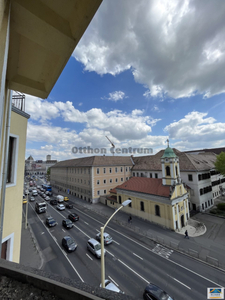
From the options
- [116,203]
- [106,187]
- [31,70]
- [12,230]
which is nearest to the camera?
[31,70]

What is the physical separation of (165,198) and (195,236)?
6095mm

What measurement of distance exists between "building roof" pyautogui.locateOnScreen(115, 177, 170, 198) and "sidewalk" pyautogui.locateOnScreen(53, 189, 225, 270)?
511cm

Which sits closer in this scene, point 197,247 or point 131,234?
point 197,247

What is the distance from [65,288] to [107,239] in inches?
691

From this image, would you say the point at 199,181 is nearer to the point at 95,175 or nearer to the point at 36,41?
the point at 95,175

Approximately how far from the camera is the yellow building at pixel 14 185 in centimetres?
562

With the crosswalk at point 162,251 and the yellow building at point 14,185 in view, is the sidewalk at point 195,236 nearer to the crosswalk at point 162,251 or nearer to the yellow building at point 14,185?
the crosswalk at point 162,251

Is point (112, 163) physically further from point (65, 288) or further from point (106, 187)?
point (65, 288)

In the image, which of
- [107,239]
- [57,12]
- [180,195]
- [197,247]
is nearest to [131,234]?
[107,239]

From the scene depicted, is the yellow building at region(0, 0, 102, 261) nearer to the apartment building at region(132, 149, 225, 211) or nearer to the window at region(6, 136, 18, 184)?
the window at region(6, 136, 18, 184)

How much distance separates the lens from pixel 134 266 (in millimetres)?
12836

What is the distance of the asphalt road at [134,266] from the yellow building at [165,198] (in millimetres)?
5309

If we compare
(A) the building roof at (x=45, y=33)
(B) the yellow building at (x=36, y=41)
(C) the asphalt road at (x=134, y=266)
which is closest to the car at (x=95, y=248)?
(C) the asphalt road at (x=134, y=266)

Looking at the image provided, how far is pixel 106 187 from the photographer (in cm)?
3778
